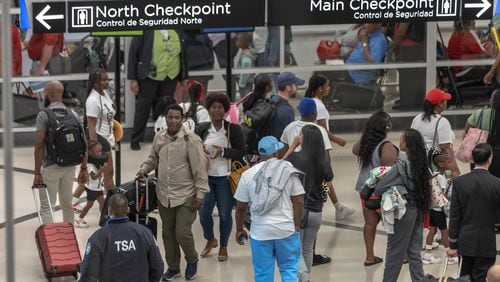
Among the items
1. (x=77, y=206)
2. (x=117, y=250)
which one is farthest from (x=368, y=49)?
(x=117, y=250)

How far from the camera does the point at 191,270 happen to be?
1166 centimetres

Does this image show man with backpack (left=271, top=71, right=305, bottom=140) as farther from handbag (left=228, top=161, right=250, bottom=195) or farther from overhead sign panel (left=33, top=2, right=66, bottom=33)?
overhead sign panel (left=33, top=2, right=66, bottom=33)

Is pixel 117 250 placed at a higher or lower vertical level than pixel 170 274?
higher

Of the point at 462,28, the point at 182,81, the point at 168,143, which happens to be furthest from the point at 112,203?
the point at 462,28

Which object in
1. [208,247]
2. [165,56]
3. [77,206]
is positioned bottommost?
[208,247]

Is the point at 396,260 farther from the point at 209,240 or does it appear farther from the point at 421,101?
the point at 421,101

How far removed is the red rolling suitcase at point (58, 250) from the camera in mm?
11453

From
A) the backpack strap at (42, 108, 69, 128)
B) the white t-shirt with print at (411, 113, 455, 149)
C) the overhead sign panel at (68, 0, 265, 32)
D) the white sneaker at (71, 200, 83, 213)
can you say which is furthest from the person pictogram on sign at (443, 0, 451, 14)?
the white sneaker at (71, 200, 83, 213)

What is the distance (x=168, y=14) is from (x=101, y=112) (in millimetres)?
1426

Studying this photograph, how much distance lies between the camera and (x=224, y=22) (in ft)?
40.8

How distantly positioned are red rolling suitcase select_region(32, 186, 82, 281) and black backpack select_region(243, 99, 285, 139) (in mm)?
2126

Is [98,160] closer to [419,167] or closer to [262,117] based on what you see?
[262,117]

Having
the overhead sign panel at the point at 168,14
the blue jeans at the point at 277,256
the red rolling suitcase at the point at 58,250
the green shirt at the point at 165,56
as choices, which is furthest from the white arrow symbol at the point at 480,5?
the green shirt at the point at 165,56

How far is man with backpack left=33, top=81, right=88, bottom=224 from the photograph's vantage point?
11859 millimetres
